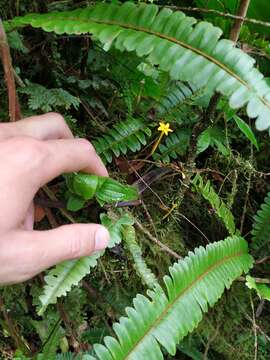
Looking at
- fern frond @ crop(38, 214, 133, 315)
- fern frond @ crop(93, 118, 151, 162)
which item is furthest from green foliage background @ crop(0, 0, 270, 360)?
fern frond @ crop(38, 214, 133, 315)

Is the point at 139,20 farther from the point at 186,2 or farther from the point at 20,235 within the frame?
the point at 186,2

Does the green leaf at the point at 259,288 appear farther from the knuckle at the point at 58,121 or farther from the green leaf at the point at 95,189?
the knuckle at the point at 58,121

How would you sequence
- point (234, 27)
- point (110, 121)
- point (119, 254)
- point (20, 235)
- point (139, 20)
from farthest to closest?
point (110, 121) → point (119, 254) → point (234, 27) → point (139, 20) → point (20, 235)

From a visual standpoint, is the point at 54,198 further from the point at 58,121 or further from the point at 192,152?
the point at 192,152

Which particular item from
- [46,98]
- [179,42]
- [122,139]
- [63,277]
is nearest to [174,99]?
[122,139]

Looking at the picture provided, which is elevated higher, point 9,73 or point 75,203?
point 9,73

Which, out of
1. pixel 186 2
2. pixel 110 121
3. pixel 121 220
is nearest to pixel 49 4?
pixel 110 121
